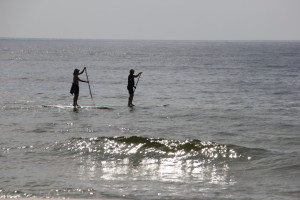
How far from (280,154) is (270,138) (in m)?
2.48

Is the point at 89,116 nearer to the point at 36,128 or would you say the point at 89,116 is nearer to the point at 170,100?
the point at 36,128

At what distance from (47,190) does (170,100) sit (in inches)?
725

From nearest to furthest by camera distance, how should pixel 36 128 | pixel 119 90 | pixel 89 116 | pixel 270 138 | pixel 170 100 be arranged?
pixel 270 138 < pixel 36 128 < pixel 89 116 < pixel 170 100 < pixel 119 90

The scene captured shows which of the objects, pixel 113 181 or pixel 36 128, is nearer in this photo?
pixel 113 181

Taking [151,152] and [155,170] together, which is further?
[151,152]

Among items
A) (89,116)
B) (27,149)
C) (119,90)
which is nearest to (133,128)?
(89,116)

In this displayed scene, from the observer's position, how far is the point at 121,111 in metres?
23.2

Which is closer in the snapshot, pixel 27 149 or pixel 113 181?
pixel 113 181

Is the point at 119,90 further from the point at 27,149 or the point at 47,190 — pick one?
the point at 47,190

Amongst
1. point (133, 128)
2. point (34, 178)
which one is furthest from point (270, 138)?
point (34, 178)

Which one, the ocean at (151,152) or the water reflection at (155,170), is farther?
the water reflection at (155,170)

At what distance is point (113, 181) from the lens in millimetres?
11844

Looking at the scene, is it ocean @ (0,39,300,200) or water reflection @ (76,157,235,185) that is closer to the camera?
ocean @ (0,39,300,200)

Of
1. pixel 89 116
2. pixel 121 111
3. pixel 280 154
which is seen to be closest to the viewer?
pixel 280 154
